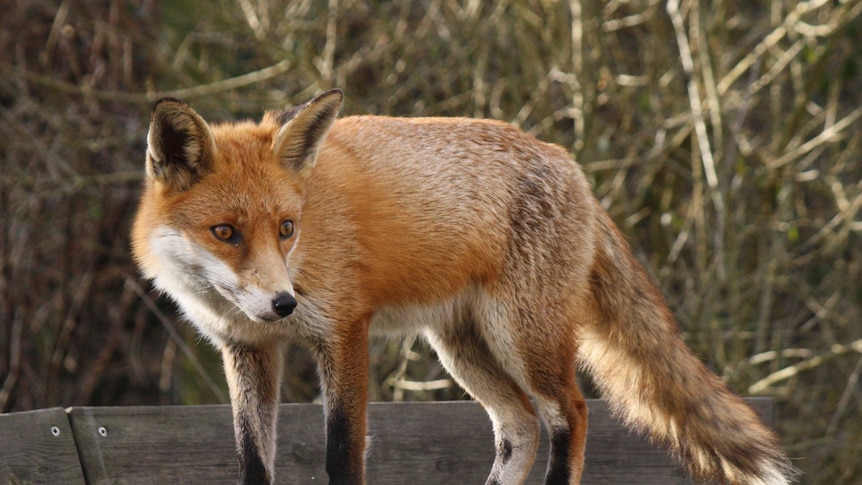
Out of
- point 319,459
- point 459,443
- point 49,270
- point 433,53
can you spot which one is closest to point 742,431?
point 459,443

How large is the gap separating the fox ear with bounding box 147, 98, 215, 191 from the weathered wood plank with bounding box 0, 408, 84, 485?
3.02ft

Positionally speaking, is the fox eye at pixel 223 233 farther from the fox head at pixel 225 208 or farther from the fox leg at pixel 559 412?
the fox leg at pixel 559 412

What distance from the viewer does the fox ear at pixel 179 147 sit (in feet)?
9.52

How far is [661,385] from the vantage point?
12.0 feet

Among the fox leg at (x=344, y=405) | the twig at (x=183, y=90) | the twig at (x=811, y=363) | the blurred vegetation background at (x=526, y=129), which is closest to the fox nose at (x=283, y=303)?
the fox leg at (x=344, y=405)

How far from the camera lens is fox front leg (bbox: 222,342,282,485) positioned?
3.24 meters

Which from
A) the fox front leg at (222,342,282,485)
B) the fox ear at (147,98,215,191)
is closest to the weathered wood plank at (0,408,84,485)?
the fox front leg at (222,342,282,485)

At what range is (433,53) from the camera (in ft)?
20.1

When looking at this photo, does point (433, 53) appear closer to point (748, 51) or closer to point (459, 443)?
point (748, 51)

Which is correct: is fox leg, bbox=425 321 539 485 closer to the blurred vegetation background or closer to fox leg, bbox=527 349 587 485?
fox leg, bbox=527 349 587 485

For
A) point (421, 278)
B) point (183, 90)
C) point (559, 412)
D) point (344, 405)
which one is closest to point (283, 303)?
point (344, 405)

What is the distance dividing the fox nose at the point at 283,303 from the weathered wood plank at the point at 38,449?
1.04m

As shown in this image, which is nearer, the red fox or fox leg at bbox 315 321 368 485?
the red fox

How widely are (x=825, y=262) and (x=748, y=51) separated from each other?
1537mm
